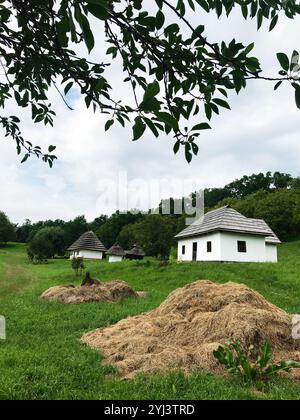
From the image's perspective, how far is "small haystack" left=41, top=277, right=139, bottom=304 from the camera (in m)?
15.5

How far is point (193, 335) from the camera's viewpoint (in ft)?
26.5

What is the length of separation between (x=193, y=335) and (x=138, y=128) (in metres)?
7.11

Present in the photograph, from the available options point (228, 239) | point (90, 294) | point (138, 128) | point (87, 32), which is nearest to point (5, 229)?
point (228, 239)

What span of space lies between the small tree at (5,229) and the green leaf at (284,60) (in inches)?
3279

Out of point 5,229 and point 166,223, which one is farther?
point 5,229

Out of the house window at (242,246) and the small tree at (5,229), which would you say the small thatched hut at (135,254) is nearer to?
the house window at (242,246)

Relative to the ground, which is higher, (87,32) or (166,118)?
(87,32)

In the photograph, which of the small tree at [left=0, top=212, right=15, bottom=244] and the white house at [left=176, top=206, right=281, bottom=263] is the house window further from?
the small tree at [left=0, top=212, right=15, bottom=244]

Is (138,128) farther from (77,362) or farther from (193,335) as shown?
(193,335)

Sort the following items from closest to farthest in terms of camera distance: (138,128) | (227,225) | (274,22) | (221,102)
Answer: (138,128) < (221,102) < (274,22) < (227,225)

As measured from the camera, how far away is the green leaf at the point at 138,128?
5.68 feet
